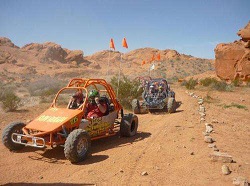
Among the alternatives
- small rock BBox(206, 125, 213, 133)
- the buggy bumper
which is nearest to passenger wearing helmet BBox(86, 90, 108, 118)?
the buggy bumper

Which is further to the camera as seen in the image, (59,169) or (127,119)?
(127,119)

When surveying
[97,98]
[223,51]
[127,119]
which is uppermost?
[223,51]

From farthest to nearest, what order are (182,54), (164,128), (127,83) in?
1. (182,54)
2. (127,83)
3. (164,128)

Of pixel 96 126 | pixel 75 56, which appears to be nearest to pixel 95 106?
pixel 96 126

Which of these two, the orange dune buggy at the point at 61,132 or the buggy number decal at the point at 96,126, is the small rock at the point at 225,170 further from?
the buggy number decal at the point at 96,126

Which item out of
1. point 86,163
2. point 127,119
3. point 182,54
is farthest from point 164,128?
point 182,54

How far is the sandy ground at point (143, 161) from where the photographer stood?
16.1ft

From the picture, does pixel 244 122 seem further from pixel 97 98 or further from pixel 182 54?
pixel 182 54

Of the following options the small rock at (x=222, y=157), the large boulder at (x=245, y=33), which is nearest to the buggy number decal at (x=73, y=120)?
the small rock at (x=222, y=157)

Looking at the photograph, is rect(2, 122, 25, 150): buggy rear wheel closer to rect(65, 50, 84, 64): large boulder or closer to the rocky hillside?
the rocky hillside

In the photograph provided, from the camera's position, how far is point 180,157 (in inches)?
235

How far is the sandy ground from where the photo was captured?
4.91 m

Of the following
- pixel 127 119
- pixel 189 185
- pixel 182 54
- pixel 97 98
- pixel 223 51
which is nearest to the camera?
pixel 189 185

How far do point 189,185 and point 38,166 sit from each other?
317 centimetres
